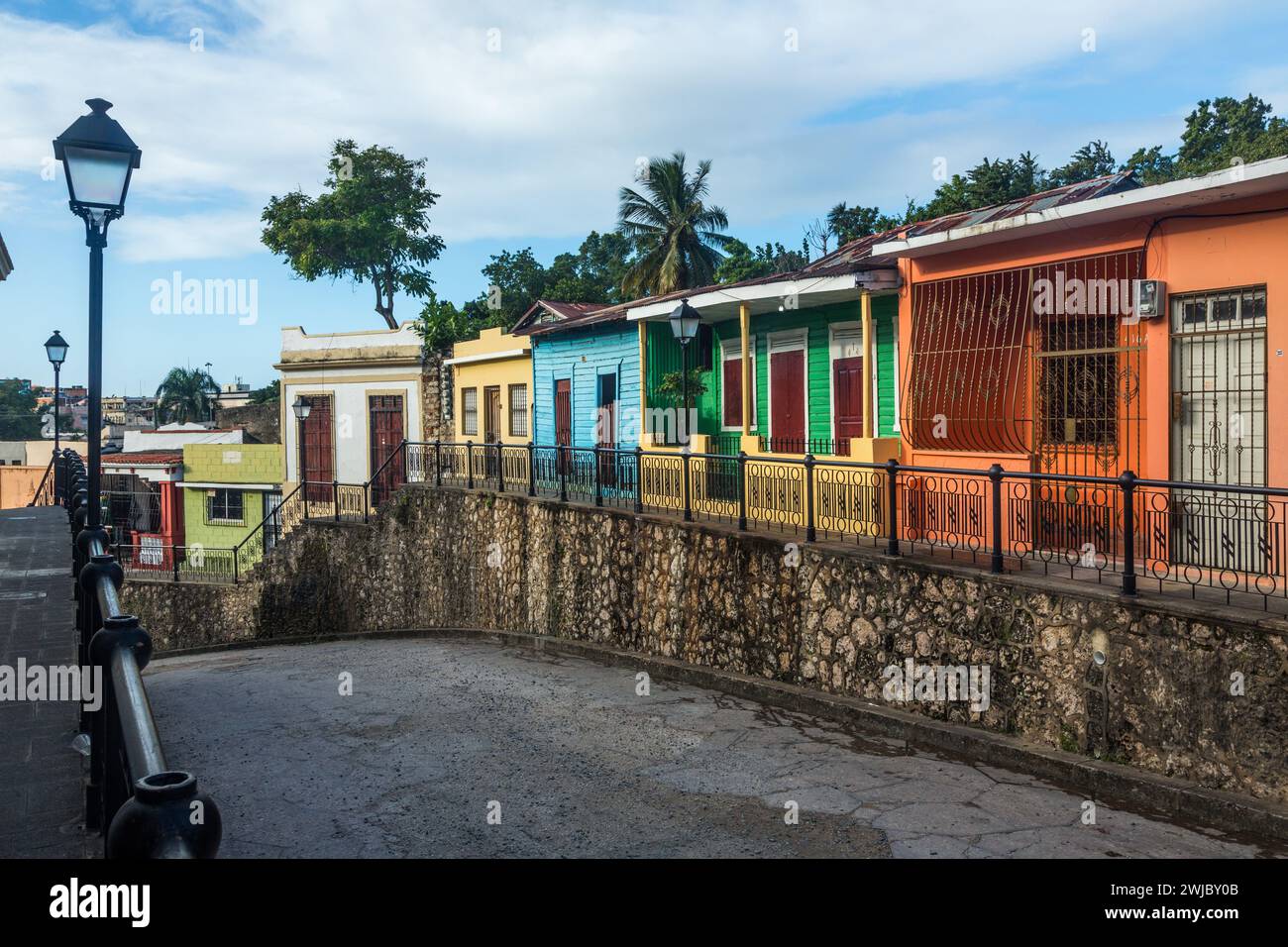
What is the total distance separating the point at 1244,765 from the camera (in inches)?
249

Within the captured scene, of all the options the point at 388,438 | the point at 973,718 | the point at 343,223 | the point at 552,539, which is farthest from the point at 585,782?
the point at 343,223

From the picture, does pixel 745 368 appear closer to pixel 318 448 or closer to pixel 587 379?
pixel 587 379

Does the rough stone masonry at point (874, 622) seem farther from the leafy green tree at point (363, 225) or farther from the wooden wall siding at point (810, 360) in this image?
the leafy green tree at point (363, 225)

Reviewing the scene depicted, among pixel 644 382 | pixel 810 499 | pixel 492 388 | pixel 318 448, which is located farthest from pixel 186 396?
pixel 810 499

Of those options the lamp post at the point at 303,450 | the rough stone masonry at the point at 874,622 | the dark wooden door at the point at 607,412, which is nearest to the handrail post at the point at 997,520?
the rough stone masonry at the point at 874,622

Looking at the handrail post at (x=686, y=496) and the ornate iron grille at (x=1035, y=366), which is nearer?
the ornate iron grille at (x=1035, y=366)

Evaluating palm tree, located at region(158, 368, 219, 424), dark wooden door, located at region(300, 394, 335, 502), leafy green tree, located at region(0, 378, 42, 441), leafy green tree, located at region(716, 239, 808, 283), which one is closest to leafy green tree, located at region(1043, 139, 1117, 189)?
leafy green tree, located at region(716, 239, 808, 283)

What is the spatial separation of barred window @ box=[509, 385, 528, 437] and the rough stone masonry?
4.90m

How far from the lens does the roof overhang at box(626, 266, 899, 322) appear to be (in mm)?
12227

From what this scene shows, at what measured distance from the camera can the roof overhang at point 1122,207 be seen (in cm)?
794

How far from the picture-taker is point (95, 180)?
6.12 m

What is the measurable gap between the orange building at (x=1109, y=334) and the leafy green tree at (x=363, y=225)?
1278 inches

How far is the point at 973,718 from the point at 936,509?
2.94m

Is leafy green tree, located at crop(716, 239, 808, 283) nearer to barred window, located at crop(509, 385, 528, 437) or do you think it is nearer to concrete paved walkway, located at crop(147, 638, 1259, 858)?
barred window, located at crop(509, 385, 528, 437)
